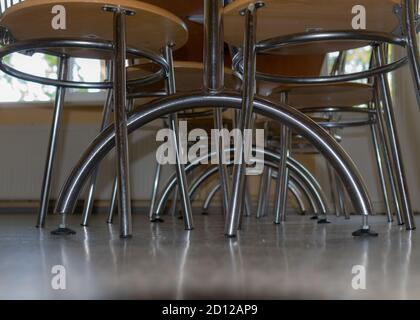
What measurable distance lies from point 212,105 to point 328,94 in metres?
0.89

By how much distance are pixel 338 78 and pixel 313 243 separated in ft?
1.69

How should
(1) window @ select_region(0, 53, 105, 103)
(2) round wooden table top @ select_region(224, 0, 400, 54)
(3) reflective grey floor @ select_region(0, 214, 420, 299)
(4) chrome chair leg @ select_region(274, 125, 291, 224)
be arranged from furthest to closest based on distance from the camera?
(1) window @ select_region(0, 53, 105, 103) → (4) chrome chair leg @ select_region(274, 125, 291, 224) → (2) round wooden table top @ select_region(224, 0, 400, 54) → (3) reflective grey floor @ select_region(0, 214, 420, 299)

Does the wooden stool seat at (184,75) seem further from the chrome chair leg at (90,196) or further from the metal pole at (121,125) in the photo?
the metal pole at (121,125)

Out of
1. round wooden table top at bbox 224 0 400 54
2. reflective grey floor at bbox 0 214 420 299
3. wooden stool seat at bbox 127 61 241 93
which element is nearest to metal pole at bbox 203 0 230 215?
round wooden table top at bbox 224 0 400 54

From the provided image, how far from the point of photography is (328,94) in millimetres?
2088

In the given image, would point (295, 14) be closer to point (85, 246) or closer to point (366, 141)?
point (85, 246)

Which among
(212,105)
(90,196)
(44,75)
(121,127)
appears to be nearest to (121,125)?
(121,127)

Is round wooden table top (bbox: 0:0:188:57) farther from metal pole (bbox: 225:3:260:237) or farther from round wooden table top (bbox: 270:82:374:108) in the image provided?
round wooden table top (bbox: 270:82:374:108)

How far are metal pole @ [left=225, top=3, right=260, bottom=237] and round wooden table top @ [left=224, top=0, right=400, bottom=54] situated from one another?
4 cm

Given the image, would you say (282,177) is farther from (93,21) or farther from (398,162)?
(93,21)

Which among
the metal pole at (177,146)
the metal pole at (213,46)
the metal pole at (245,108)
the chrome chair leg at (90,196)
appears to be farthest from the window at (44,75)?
the metal pole at (245,108)

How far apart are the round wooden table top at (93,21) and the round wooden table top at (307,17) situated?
0.13m

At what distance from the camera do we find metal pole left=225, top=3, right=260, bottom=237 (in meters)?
1.17
